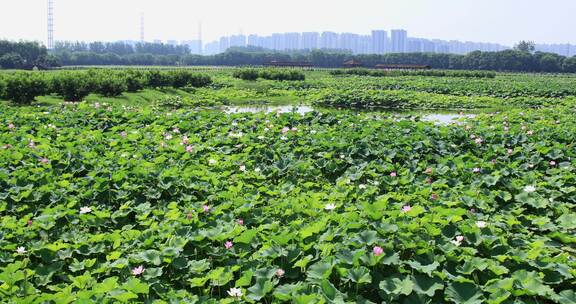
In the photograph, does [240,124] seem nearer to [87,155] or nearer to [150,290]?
[87,155]

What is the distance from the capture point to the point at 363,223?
12.6 ft

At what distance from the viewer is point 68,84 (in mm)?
17375

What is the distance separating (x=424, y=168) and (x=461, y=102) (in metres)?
15.4

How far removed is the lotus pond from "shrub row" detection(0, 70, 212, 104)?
9251 millimetres

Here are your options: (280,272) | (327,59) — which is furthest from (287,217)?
(327,59)

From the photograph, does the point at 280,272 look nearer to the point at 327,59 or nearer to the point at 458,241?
the point at 458,241

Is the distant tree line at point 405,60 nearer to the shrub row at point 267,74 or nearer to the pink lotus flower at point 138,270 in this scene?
the shrub row at point 267,74

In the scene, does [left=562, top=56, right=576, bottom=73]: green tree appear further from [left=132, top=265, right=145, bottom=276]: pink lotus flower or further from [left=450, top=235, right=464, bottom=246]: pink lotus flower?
[left=132, top=265, right=145, bottom=276]: pink lotus flower

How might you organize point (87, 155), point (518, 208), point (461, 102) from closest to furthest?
point (518, 208), point (87, 155), point (461, 102)

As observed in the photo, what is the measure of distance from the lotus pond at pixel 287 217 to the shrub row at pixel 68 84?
9251 millimetres

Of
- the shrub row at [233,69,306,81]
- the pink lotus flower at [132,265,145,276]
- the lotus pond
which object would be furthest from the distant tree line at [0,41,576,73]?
the pink lotus flower at [132,265,145,276]

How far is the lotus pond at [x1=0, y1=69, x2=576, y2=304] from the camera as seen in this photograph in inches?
122

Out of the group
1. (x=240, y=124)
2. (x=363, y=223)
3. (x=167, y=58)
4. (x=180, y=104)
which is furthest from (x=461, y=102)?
(x=167, y=58)

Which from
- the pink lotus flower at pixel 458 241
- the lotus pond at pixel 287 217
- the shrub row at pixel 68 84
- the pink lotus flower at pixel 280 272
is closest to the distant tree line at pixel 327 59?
the shrub row at pixel 68 84
